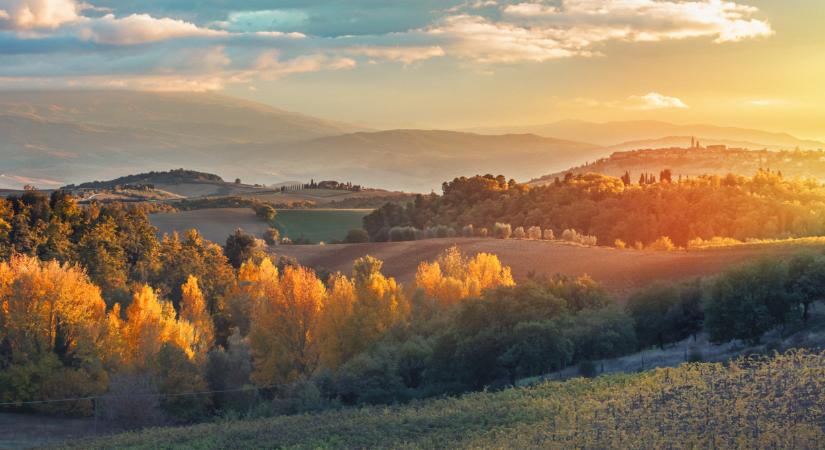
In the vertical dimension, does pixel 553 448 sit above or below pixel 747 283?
below

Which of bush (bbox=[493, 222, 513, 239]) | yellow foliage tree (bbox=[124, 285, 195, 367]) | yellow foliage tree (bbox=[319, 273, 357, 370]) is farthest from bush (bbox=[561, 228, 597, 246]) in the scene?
yellow foliage tree (bbox=[124, 285, 195, 367])

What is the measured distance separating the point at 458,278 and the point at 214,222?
6683 centimetres

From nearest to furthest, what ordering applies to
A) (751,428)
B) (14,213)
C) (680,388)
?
1. (751,428)
2. (680,388)
3. (14,213)

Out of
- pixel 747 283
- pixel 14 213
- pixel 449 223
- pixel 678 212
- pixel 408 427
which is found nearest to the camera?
pixel 408 427

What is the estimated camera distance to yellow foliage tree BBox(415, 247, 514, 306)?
211 ft

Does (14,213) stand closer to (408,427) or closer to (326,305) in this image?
(326,305)

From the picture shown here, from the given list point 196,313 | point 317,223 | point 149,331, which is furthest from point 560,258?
point 317,223

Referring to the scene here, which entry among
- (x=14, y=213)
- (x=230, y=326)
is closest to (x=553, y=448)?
(x=230, y=326)

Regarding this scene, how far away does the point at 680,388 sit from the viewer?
33.0m

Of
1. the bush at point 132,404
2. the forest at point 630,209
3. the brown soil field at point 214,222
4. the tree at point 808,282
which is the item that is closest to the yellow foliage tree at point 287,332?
the bush at point 132,404

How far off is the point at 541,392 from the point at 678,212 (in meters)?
63.2

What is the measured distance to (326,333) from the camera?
2200 inches

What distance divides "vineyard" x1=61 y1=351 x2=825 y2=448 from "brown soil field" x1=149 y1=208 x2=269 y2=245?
78766 mm

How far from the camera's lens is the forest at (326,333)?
47.2m
